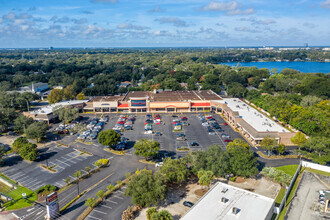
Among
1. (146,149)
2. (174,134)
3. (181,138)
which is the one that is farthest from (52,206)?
(174,134)

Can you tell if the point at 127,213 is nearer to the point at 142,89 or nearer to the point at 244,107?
the point at 244,107

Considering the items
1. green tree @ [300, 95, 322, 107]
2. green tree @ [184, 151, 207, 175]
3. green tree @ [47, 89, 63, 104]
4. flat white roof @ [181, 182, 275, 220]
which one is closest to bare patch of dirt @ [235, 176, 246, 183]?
green tree @ [184, 151, 207, 175]

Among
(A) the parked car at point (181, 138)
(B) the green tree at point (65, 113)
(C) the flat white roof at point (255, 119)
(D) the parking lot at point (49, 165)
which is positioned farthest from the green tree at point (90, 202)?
(C) the flat white roof at point (255, 119)

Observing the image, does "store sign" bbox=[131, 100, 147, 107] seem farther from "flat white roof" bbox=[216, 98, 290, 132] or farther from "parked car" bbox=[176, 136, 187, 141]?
"flat white roof" bbox=[216, 98, 290, 132]

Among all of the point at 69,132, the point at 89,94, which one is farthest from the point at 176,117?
the point at 89,94

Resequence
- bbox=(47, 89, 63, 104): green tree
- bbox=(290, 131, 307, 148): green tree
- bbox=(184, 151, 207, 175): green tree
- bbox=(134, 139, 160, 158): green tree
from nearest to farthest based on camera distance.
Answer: bbox=(184, 151, 207, 175): green tree
bbox=(134, 139, 160, 158): green tree
bbox=(290, 131, 307, 148): green tree
bbox=(47, 89, 63, 104): green tree
